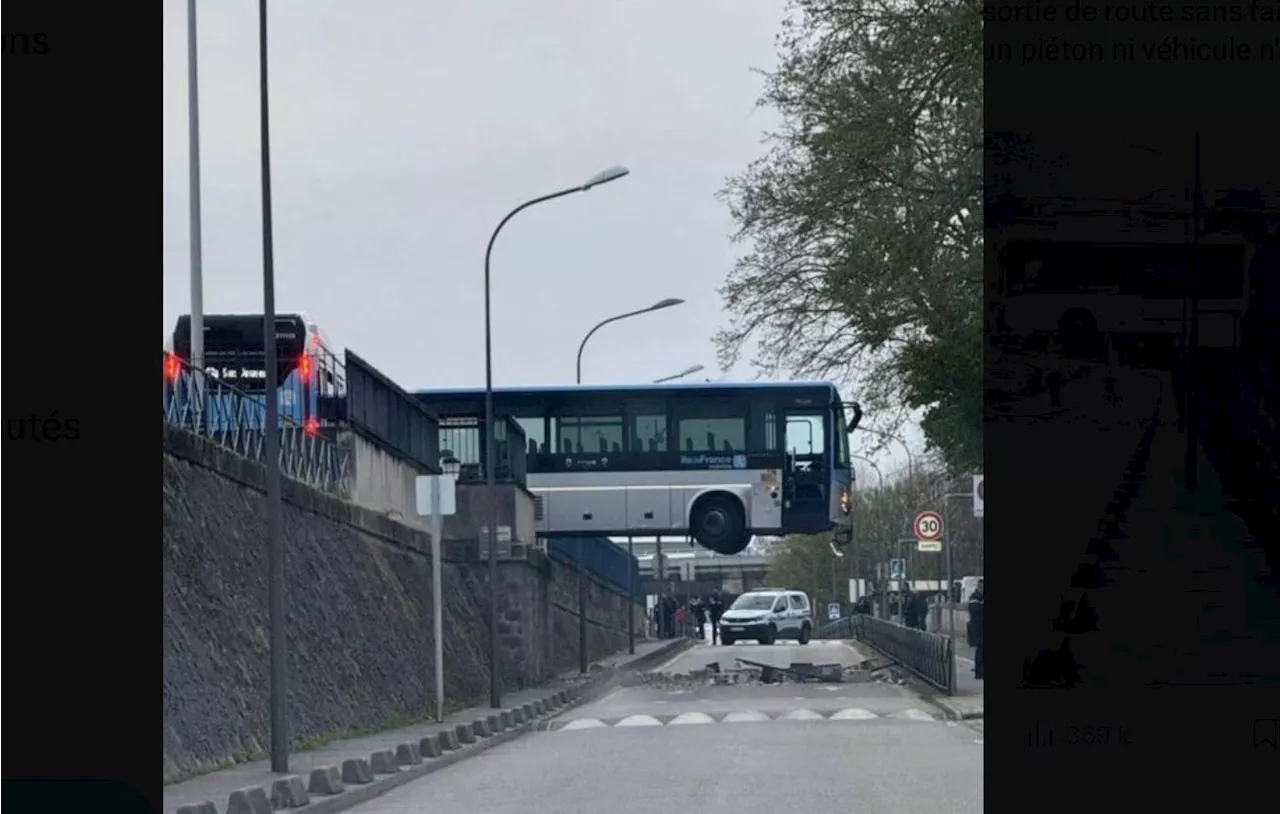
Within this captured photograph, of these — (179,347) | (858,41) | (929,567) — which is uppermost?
(858,41)

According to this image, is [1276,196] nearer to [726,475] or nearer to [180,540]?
[180,540]

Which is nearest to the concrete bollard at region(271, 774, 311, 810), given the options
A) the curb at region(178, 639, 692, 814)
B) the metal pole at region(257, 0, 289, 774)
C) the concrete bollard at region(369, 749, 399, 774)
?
the curb at region(178, 639, 692, 814)

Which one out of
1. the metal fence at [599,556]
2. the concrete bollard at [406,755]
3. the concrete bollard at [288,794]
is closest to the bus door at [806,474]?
the metal fence at [599,556]

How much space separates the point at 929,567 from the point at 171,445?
197 ft

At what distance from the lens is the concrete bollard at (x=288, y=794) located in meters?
18.6

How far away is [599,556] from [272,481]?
42.6 meters

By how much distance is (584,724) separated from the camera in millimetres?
32688

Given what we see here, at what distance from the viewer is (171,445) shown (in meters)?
23.3

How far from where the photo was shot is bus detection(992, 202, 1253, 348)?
18.9 m

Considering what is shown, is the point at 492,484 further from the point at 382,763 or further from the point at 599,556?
the point at 599,556

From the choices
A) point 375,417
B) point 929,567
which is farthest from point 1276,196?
point 929,567

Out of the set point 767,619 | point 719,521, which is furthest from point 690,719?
point 767,619

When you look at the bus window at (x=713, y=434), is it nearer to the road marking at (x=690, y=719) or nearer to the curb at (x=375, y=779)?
the curb at (x=375, y=779)

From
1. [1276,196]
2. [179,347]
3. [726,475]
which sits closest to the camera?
[1276,196]
